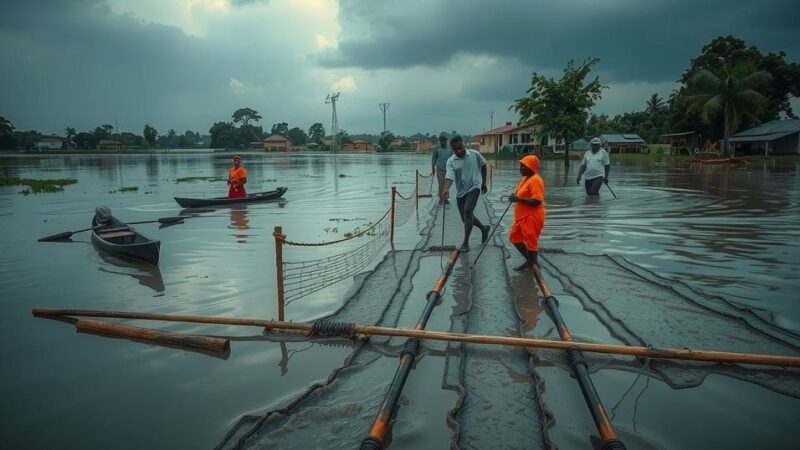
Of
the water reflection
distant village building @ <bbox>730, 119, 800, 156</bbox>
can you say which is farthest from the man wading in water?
distant village building @ <bbox>730, 119, 800, 156</bbox>

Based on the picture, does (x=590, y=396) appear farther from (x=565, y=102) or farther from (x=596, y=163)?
(x=565, y=102)

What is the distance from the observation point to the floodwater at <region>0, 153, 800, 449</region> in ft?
10.9

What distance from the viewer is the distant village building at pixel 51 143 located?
104 meters

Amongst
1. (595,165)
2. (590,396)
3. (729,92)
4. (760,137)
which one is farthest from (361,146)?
(590,396)

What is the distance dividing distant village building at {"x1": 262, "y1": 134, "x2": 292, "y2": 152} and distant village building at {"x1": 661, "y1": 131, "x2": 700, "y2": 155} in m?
86.0

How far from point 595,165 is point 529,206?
837 cm

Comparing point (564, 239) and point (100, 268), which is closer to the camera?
point (100, 268)

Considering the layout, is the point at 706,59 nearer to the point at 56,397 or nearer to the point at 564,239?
the point at 564,239

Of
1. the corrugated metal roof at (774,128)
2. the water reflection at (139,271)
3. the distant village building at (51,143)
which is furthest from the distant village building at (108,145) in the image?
the corrugated metal roof at (774,128)

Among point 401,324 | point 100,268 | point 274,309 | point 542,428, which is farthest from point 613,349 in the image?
point 100,268

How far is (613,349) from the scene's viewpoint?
3648 mm

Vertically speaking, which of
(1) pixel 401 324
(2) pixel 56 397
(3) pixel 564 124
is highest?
(3) pixel 564 124

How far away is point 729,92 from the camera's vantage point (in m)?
38.1

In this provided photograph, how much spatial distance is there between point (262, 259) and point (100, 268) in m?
2.86
